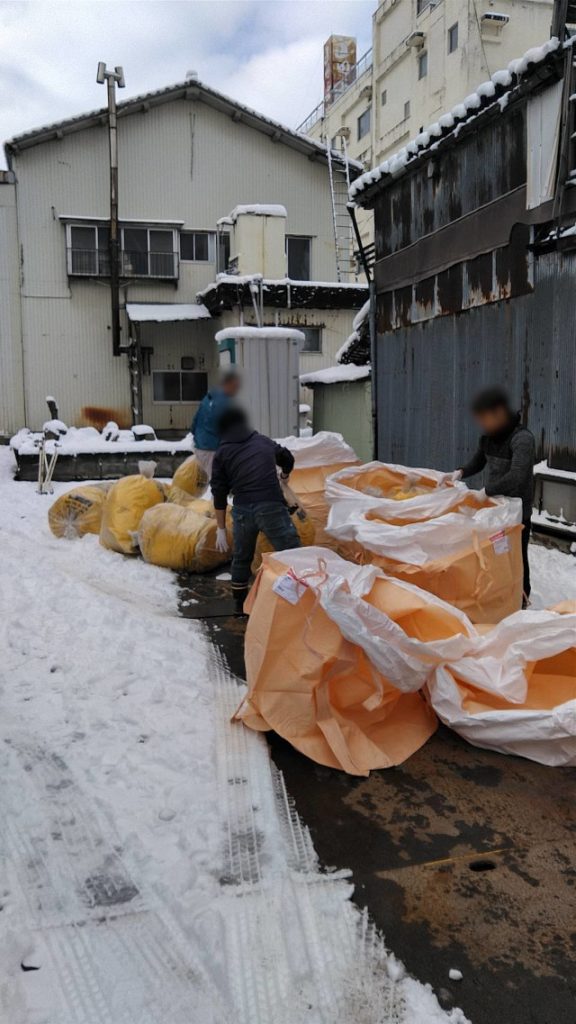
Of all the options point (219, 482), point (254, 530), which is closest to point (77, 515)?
point (219, 482)

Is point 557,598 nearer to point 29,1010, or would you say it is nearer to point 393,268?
point 29,1010

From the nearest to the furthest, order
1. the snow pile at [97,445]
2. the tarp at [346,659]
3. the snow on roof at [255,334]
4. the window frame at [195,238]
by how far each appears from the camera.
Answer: the tarp at [346,659]
the snow on roof at [255,334]
the snow pile at [97,445]
the window frame at [195,238]

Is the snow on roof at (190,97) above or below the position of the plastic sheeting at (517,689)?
above

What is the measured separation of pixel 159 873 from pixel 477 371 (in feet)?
20.0

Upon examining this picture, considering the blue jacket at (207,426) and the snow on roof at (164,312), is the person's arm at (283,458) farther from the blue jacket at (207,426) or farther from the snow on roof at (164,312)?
the snow on roof at (164,312)

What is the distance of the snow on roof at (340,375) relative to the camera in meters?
10.1

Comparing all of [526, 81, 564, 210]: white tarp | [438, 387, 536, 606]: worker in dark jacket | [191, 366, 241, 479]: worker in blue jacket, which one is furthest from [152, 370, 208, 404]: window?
[438, 387, 536, 606]: worker in dark jacket

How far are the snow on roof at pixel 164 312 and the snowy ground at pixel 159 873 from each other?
42.2 ft

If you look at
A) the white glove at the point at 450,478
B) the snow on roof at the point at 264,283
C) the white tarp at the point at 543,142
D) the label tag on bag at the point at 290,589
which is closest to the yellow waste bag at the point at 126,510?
the white glove at the point at 450,478

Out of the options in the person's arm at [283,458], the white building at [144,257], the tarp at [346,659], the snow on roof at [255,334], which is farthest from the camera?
the white building at [144,257]

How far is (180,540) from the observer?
19.5ft

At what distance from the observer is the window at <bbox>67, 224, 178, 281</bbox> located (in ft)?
53.9

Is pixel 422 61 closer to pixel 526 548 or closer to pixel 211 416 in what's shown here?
pixel 211 416

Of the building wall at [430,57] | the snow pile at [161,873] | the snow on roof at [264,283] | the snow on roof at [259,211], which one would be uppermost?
the building wall at [430,57]
